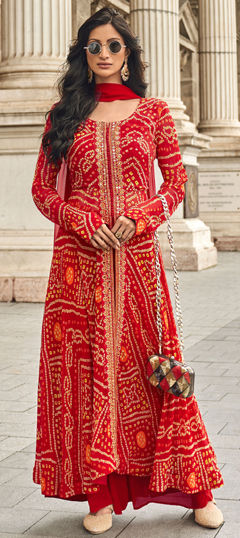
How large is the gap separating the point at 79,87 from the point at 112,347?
3.14ft

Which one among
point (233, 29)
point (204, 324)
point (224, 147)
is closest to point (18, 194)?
point (204, 324)

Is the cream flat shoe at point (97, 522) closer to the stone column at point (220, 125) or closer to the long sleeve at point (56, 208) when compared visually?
the long sleeve at point (56, 208)

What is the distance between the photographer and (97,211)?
143 inches

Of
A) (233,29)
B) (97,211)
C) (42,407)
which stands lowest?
(42,407)

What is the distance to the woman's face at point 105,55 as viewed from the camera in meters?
3.66

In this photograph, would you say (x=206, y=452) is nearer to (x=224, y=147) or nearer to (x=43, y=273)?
(x=43, y=273)

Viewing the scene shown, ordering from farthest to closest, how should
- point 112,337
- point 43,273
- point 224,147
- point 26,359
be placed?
point 224,147
point 43,273
point 26,359
point 112,337

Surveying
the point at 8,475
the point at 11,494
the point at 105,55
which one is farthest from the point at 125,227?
the point at 8,475

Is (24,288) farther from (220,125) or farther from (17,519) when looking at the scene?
(220,125)

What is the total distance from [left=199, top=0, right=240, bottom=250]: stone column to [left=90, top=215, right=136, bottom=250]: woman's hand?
1574 centimetres

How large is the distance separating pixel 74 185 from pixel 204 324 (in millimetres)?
5463

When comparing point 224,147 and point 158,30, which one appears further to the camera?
point 224,147

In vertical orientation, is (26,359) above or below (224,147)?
below

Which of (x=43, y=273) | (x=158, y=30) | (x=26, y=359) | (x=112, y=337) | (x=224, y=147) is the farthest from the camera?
(x=224, y=147)
